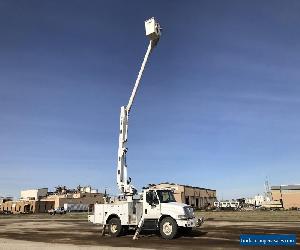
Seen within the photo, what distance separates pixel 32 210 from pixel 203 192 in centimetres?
5456

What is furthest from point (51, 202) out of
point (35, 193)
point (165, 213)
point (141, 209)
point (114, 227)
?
point (165, 213)

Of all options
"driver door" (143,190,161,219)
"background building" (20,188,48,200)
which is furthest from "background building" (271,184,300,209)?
"driver door" (143,190,161,219)

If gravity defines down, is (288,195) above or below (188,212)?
above

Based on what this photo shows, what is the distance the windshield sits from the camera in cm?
1933

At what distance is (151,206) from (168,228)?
1.51 m

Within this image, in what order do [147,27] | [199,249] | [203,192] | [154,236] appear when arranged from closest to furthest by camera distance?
[199,249]
[154,236]
[147,27]
[203,192]

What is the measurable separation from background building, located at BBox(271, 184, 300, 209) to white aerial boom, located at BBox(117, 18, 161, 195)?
82.5 m

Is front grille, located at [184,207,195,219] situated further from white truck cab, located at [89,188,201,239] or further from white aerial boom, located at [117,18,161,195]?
white aerial boom, located at [117,18,161,195]

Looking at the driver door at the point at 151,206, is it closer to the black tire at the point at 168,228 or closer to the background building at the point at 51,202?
the black tire at the point at 168,228

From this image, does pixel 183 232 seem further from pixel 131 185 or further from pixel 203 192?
pixel 203 192

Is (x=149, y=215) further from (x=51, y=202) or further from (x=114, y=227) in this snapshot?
(x=51, y=202)

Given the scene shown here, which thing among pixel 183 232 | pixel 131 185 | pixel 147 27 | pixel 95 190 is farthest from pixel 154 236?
pixel 95 190

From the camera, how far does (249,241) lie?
15.2 meters

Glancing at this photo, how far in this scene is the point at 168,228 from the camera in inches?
730
